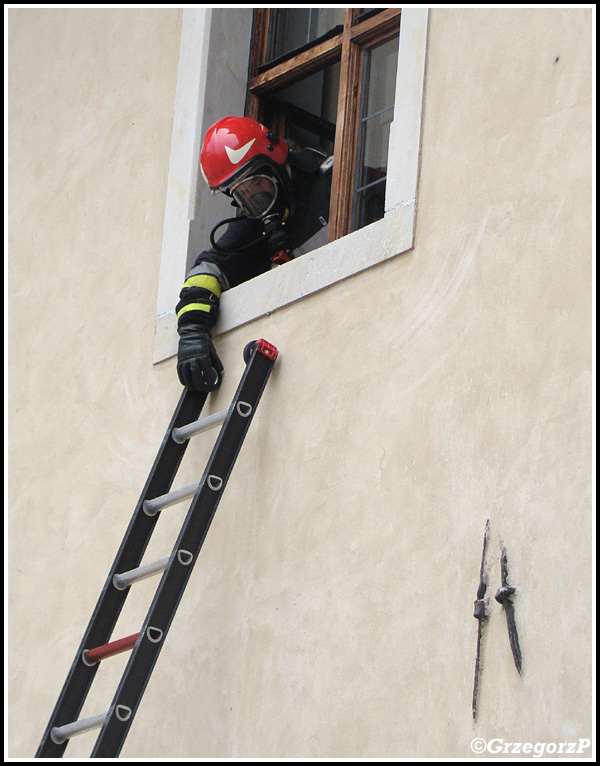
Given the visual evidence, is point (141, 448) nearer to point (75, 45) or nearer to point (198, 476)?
point (198, 476)

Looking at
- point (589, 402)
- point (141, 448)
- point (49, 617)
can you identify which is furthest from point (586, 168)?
point (49, 617)

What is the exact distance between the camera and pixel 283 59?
5.24 meters

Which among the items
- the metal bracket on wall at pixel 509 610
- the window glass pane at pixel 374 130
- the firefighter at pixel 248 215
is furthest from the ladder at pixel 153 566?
the metal bracket on wall at pixel 509 610

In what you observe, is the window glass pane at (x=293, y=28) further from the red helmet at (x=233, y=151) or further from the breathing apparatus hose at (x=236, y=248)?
the breathing apparatus hose at (x=236, y=248)

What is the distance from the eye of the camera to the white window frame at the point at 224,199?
164 inches

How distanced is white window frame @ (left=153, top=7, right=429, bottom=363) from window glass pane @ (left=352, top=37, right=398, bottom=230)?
0.41 metres

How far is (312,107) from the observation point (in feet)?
18.0

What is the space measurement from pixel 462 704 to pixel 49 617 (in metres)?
1.94

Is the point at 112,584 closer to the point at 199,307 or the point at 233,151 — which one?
the point at 199,307

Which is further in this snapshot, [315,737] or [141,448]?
[141,448]

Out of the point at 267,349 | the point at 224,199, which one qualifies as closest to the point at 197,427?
the point at 267,349

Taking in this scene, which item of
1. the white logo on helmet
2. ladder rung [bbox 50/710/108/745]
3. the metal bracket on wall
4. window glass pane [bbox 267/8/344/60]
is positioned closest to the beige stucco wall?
the metal bracket on wall

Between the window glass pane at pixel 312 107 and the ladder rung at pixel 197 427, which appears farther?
the window glass pane at pixel 312 107

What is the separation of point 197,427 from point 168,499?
0.24 metres
